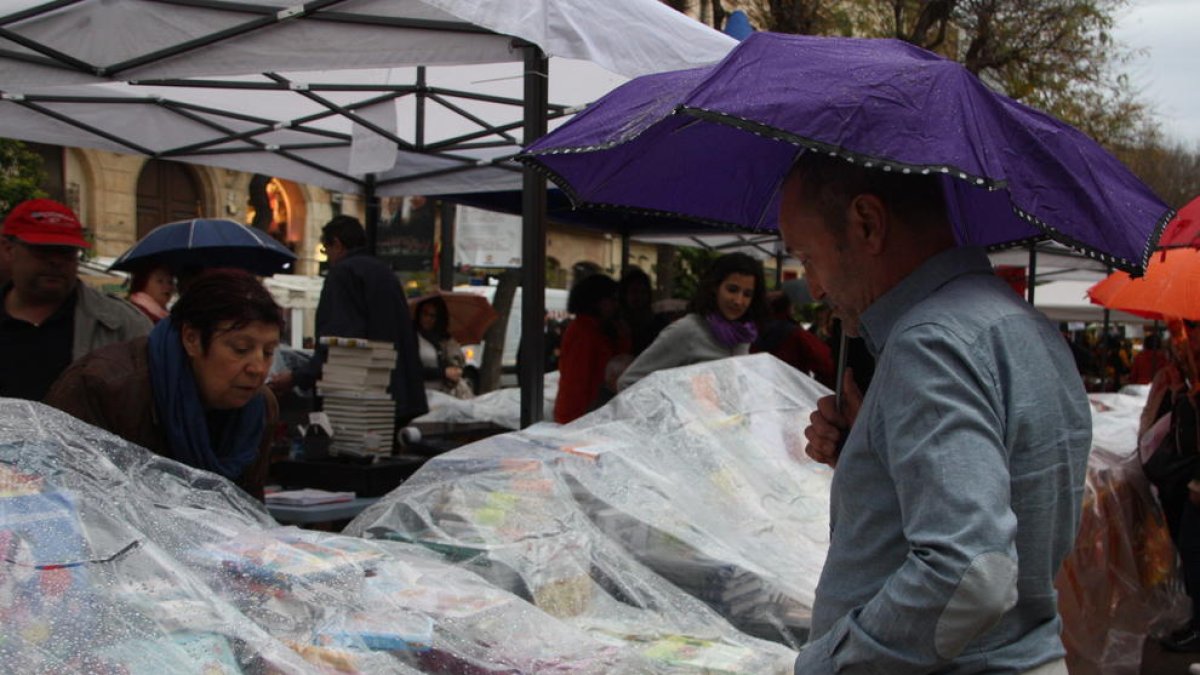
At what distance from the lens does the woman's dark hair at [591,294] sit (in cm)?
584

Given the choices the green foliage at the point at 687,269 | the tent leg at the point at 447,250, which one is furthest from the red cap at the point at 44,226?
the green foliage at the point at 687,269

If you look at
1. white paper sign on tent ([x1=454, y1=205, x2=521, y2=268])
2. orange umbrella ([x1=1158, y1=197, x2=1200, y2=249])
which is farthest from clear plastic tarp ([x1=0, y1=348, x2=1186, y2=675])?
white paper sign on tent ([x1=454, y1=205, x2=521, y2=268])

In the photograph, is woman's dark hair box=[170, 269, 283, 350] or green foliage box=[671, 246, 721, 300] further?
green foliage box=[671, 246, 721, 300]

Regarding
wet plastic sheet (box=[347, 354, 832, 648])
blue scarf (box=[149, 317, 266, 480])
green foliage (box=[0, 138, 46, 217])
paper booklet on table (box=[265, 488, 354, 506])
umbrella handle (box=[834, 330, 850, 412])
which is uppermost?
green foliage (box=[0, 138, 46, 217])

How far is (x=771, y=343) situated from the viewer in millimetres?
6129

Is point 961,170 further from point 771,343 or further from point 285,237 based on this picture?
point 285,237

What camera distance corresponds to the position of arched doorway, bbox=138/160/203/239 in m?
21.9

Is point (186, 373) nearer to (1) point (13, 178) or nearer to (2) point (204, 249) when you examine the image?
(2) point (204, 249)

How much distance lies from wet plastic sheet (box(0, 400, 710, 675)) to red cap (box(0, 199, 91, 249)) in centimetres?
220

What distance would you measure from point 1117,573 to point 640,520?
10.9 feet

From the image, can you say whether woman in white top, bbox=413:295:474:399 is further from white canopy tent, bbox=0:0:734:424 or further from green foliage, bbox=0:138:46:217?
green foliage, bbox=0:138:46:217

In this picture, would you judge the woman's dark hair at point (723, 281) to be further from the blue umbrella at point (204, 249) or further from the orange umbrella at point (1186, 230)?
the blue umbrella at point (204, 249)

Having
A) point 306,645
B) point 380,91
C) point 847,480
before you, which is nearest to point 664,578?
point 306,645

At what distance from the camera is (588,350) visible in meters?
5.71
